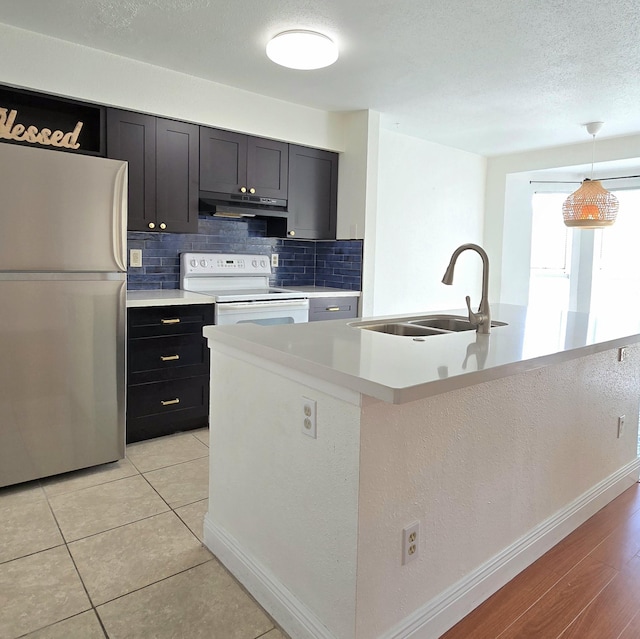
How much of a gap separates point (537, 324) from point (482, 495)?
0.93 meters

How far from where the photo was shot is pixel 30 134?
270 centimetres

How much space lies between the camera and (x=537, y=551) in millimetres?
1932

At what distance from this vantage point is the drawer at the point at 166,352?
3.04 m

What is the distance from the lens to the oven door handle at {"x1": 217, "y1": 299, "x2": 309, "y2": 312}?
3295 millimetres

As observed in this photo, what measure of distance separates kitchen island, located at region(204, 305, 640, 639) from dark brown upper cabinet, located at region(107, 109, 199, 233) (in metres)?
1.68

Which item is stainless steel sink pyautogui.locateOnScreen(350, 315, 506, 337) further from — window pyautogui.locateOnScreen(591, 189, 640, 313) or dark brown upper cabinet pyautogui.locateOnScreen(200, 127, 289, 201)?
window pyautogui.locateOnScreen(591, 189, 640, 313)

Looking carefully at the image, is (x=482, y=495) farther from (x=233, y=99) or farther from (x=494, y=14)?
(x=233, y=99)

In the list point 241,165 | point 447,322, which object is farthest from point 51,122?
point 447,322

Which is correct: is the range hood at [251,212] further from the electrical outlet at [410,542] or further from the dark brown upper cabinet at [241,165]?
the electrical outlet at [410,542]

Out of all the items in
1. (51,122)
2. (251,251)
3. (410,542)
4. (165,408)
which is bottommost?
(165,408)

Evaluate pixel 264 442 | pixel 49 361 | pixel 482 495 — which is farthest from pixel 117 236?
pixel 482 495

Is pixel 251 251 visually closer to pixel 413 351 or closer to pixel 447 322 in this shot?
pixel 447 322

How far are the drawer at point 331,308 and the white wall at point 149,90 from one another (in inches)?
48.1

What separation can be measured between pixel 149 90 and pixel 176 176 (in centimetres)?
53
